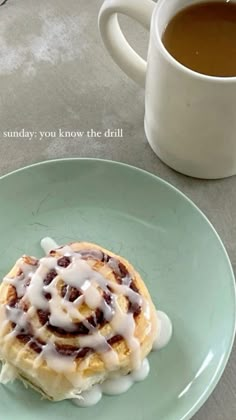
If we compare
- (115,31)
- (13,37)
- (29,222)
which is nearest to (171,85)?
(115,31)

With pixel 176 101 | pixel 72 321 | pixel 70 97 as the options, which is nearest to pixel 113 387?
pixel 72 321

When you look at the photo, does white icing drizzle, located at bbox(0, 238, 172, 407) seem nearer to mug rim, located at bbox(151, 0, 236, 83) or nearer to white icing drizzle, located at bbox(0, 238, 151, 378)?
white icing drizzle, located at bbox(0, 238, 151, 378)

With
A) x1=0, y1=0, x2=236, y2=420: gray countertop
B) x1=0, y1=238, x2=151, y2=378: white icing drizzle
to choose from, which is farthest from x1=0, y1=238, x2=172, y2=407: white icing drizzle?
x1=0, y1=0, x2=236, y2=420: gray countertop

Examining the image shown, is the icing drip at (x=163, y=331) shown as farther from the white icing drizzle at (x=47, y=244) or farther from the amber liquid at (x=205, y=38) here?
the amber liquid at (x=205, y=38)

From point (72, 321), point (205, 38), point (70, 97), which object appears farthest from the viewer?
point (70, 97)

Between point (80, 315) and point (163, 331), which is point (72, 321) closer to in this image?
point (80, 315)

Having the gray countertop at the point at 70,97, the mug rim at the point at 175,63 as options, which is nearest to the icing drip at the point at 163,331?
the gray countertop at the point at 70,97
